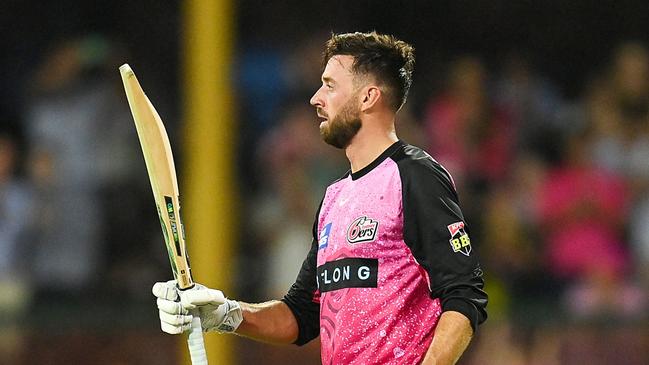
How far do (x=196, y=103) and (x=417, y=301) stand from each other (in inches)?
91.2

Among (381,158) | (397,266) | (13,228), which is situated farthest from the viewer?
(13,228)

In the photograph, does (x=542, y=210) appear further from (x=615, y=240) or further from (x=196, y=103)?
(x=196, y=103)

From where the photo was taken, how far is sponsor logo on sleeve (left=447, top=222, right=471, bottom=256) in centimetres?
292

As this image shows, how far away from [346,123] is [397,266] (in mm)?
400

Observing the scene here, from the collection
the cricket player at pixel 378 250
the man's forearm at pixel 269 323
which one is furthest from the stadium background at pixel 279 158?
the cricket player at pixel 378 250

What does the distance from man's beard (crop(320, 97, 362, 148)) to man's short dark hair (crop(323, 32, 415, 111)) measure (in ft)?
0.28

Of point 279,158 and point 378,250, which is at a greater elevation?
point 378,250

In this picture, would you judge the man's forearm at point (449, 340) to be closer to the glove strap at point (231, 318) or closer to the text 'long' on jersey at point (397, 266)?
the text 'long' on jersey at point (397, 266)

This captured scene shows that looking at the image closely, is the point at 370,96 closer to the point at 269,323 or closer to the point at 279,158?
the point at 269,323

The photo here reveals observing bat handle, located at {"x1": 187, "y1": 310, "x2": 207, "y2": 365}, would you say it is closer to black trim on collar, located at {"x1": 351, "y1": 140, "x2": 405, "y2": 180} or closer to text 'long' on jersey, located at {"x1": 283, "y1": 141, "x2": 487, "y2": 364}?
text 'long' on jersey, located at {"x1": 283, "y1": 141, "x2": 487, "y2": 364}

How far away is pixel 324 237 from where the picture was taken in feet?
10.5

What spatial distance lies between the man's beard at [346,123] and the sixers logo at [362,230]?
230 mm

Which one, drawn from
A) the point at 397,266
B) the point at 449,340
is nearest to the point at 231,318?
the point at 397,266

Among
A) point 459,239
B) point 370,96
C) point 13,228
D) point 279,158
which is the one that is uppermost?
point 370,96
